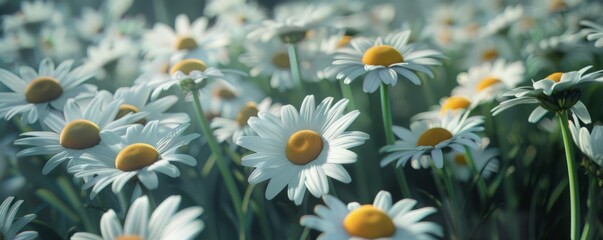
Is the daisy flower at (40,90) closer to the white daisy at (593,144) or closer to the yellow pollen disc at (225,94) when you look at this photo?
the yellow pollen disc at (225,94)

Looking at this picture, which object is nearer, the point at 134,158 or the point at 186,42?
the point at 134,158

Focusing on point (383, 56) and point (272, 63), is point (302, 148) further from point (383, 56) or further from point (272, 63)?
point (272, 63)

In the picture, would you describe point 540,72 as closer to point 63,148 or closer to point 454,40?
point 454,40

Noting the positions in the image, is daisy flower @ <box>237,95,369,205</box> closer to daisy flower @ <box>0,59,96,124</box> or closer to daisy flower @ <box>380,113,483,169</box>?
daisy flower @ <box>380,113,483,169</box>

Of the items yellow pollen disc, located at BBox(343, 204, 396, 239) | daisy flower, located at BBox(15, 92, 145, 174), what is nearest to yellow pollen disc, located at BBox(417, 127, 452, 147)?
yellow pollen disc, located at BBox(343, 204, 396, 239)

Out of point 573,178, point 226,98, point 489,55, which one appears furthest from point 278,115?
point 489,55

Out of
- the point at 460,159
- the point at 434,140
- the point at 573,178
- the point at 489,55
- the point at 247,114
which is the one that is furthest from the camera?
the point at 489,55

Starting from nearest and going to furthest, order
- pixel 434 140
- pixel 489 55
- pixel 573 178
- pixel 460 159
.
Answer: pixel 573 178 < pixel 434 140 < pixel 460 159 < pixel 489 55

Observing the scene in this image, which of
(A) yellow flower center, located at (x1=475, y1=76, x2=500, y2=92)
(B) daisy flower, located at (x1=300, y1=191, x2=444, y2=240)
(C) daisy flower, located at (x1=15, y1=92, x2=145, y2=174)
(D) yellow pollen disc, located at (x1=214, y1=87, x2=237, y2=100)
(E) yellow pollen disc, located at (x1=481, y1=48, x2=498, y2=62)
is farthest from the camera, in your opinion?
(E) yellow pollen disc, located at (x1=481, y1=48, x2=498, y2=62)

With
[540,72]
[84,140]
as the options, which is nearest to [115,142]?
[84,140]
